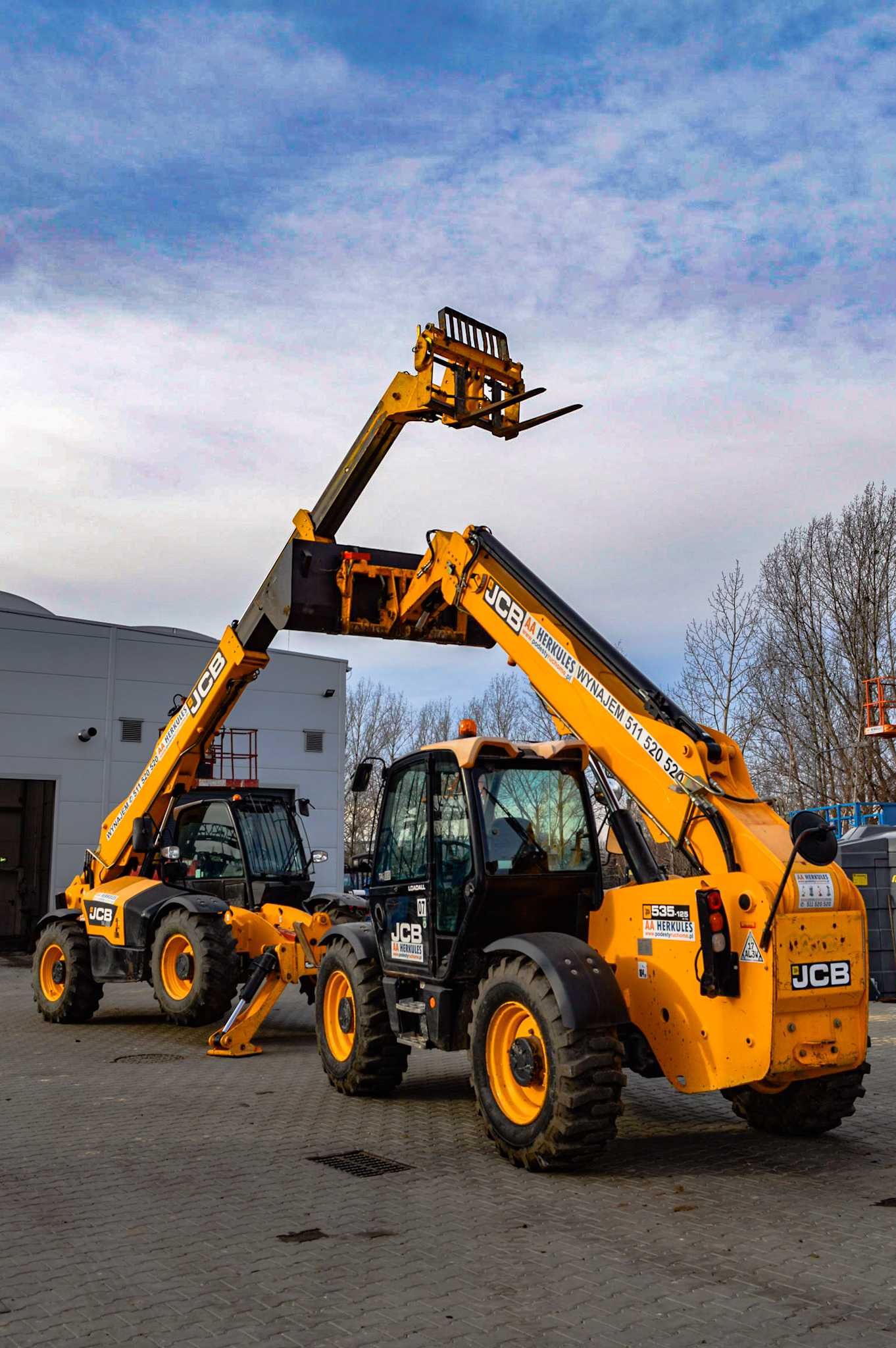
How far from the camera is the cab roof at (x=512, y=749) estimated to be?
24.9 ft

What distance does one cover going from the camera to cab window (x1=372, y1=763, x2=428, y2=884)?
7.96 metres

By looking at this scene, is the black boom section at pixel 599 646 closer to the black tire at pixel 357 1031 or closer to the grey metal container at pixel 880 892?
the black tire at pixel 357 1031

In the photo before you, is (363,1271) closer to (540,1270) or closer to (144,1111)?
(540,1270)

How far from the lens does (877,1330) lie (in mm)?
4227

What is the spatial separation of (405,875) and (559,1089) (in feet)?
7.53

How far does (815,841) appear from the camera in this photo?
593cm

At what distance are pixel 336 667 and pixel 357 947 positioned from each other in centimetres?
2044

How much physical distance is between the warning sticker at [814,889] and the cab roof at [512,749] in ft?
5.98

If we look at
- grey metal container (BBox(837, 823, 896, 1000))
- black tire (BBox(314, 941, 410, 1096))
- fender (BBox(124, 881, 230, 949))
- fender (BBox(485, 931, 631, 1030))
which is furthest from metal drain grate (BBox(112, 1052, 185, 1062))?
grey metal container (BBox(837, 823, 896, 1000))

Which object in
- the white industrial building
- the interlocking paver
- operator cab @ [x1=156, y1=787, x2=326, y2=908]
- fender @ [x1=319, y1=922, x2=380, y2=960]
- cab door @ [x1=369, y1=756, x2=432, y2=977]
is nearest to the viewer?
the interlocking paver

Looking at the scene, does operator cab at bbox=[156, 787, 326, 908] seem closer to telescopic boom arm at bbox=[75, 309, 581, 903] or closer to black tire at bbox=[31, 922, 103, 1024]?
telescopic boom arm at bbox=[75, 309, 581, 903]

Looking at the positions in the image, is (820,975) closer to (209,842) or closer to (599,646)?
(599,646)

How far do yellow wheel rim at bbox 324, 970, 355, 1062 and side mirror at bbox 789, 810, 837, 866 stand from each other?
12.8 ft

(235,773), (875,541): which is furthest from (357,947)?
(875,541)
